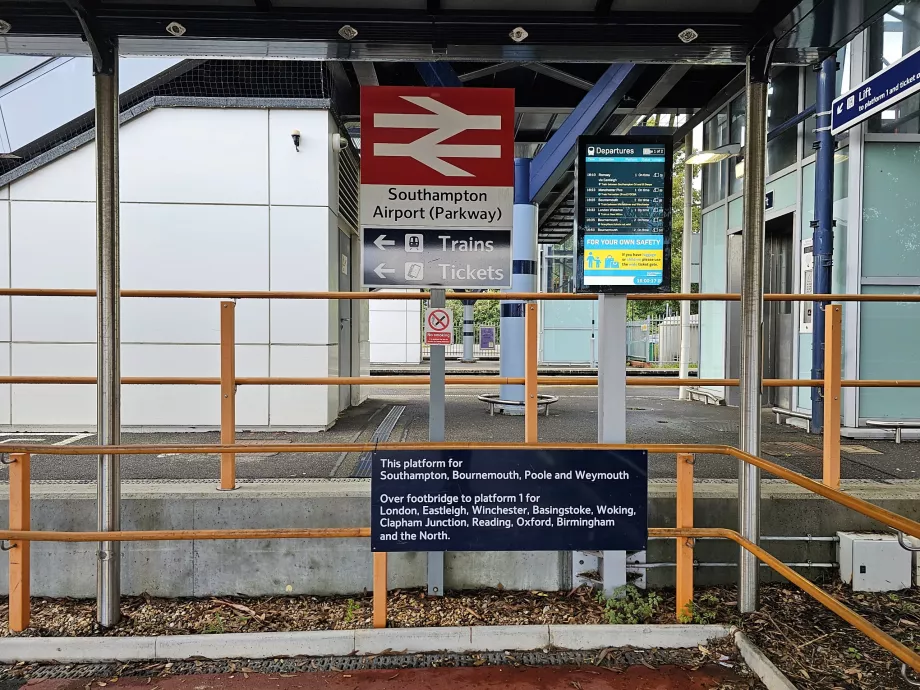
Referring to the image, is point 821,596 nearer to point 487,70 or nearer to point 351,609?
point 351,609

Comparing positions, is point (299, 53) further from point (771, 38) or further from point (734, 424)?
point (734, 424)

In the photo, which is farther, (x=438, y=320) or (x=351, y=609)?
(x=351, y=609)

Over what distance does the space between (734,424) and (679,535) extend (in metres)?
3.99

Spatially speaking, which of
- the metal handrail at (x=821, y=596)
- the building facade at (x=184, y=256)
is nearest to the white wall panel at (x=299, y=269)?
the building facade at (x=184, y=256)

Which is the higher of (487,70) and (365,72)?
(487,70)

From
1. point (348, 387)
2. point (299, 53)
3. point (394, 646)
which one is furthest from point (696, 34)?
point (348, 387)

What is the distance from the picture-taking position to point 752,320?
3.20 metres

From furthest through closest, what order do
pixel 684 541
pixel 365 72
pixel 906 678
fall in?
pixel 365 72
pixel 684 541
pixel 906 678

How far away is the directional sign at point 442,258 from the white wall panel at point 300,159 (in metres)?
3.36

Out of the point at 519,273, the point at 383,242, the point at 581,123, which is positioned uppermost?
the point at 581,123

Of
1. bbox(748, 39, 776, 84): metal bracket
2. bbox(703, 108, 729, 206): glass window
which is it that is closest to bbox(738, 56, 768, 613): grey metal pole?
bbox(748, 39, 776, 84): metal bracket

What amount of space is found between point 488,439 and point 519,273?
8.73ft

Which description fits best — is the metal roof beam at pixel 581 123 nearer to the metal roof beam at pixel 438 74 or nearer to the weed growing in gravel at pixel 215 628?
the metal roof beam at pixel 438 74

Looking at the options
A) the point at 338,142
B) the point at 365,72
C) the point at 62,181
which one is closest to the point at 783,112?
A: the point at 365,72
